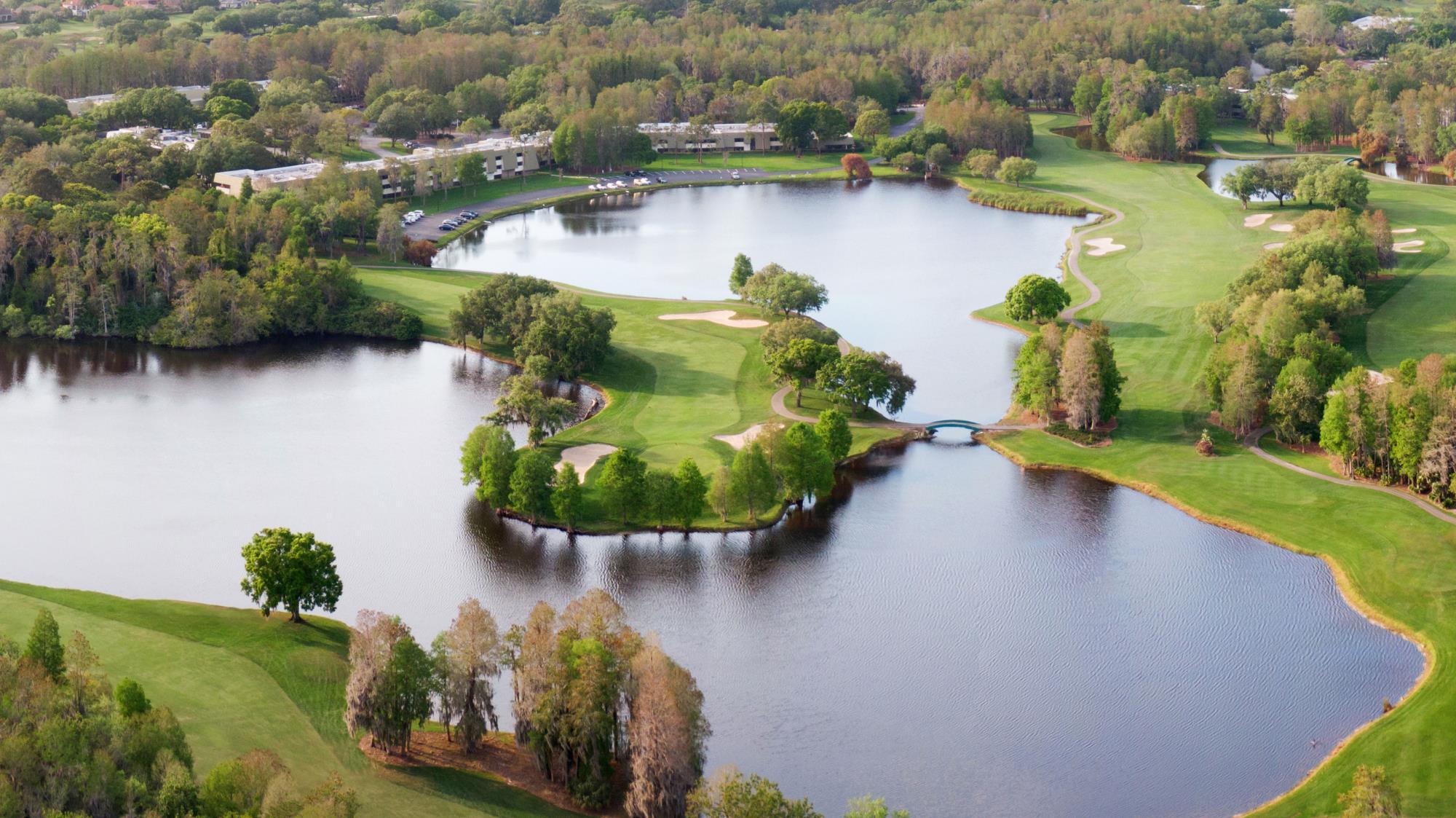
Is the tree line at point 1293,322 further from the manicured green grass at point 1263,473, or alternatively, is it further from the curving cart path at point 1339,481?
the manicured green grass at point 1263,473

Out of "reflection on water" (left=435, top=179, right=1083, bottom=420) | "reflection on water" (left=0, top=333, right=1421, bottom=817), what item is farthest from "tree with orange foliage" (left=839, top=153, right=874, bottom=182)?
"reflection on water" (left=0, top=333, right=1421, bottom=817)

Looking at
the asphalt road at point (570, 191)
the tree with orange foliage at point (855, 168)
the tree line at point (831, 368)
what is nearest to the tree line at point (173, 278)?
the asphalt road at point (570, 191)

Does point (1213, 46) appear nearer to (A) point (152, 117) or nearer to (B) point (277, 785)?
(A) point (152, 117)

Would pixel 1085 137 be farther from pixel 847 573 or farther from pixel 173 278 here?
pixel 847 573

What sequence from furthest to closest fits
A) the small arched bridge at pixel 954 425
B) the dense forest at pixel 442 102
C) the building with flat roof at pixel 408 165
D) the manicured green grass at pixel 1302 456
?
the building with flat roof at pixel 408 165 < the dense forest at pixel 442 102 < the small arched bridge at pixel 954 425 < the manicured green grass at pixel 1302 456

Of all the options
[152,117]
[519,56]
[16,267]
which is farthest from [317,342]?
[519,56]

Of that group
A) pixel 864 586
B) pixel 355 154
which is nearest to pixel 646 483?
pixel 864 586

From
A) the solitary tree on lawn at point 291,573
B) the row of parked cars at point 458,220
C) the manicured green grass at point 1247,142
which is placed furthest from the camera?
the manicured green grass at point 1247,142

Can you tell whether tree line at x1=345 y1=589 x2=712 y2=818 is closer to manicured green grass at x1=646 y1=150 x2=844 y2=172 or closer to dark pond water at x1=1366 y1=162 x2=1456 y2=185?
manicured green grass at x1=646 y1=150 x2=844 y2=172
